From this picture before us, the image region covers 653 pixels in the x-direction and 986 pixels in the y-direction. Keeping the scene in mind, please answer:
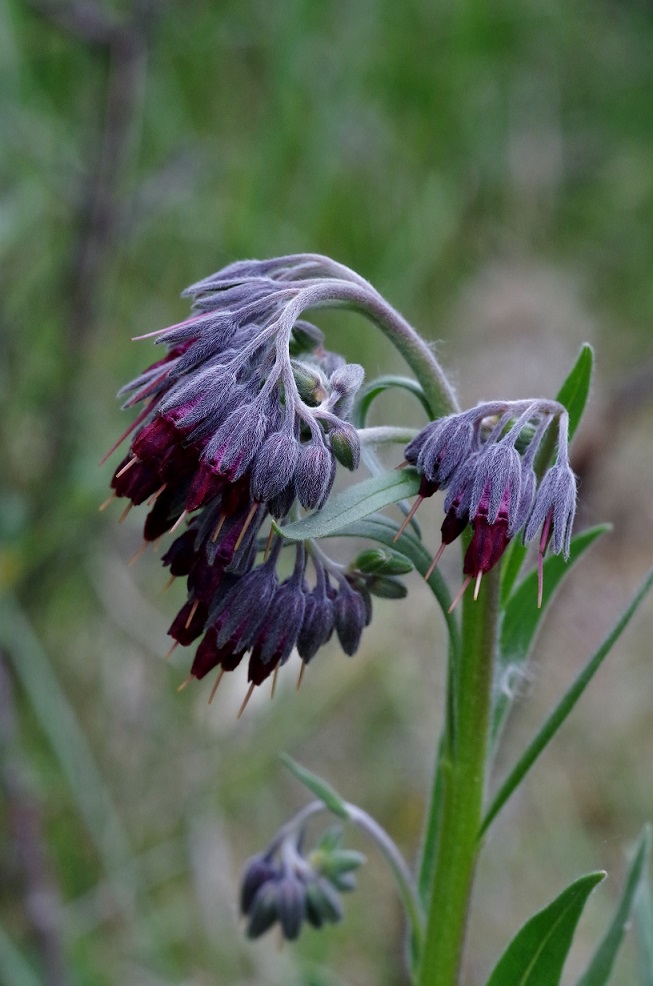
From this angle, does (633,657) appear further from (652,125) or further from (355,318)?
(652,125)

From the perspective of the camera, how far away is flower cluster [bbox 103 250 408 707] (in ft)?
4.95

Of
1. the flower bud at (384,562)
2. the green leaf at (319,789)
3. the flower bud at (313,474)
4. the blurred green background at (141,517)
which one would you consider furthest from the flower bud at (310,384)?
the blurred green background at (141,517)

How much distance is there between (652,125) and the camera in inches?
327

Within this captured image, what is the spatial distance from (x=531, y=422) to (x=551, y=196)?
22.4ft

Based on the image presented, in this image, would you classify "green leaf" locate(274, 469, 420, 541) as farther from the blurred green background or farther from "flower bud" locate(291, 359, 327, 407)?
the blurred green background

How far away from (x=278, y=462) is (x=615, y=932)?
1280mm

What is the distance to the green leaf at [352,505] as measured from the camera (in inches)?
58.1

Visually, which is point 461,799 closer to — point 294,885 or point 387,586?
point 387,586

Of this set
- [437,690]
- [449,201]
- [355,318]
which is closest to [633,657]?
[437,690]

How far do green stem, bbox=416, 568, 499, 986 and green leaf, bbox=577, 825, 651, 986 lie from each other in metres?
0.34

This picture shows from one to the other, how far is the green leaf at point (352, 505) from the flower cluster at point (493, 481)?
1.5 inches

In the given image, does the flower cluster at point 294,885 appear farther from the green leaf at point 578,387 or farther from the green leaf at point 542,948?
the green leaf at point 578,387

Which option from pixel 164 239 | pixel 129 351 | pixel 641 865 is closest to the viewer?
pixel 641 865

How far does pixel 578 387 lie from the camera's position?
6.18 feet
